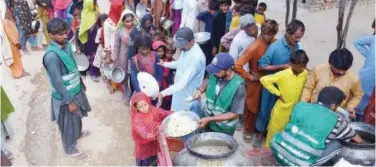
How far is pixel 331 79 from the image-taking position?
364cm

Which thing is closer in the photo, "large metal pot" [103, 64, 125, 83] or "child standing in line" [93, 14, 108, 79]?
"large metal pot" [103, 64, 125, 83]

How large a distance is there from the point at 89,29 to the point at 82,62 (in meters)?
0.56

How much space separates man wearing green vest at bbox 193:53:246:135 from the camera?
347 centimetres

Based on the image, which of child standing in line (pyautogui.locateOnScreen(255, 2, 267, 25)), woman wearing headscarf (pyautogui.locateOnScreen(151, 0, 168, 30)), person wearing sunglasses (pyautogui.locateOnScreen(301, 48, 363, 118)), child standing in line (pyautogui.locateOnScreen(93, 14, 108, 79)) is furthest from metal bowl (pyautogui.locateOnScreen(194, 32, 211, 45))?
person wearing sunglasses (pyautogui.locateOnScreen(301, 48, 363, 118))

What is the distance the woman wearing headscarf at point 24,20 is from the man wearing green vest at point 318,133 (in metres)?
5.53

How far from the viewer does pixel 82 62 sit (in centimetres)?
637

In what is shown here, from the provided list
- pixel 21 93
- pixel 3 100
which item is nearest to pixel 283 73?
pixel 3 100

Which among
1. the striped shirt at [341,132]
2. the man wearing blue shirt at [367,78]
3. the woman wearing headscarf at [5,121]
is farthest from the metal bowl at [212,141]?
the woman wearing headscarf at [5,121]

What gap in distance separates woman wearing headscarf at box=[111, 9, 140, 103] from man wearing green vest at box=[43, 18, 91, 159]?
37.1 inches

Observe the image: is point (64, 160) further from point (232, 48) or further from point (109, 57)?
point (232, 48)

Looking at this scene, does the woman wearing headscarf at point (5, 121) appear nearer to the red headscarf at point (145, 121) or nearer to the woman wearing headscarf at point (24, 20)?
the red headscarf at point (145, 121)

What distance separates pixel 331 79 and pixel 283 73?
1.47 feet

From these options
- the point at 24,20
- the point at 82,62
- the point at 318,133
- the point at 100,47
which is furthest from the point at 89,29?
the point at 318,133

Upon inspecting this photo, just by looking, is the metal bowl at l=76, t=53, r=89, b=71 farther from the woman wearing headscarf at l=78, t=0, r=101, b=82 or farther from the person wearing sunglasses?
the person wearing sunglasses
